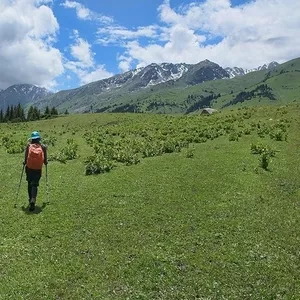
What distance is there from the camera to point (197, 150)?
41500 mm

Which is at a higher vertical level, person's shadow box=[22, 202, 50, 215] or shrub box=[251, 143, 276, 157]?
shrub box=[251, 143, 276, 157]

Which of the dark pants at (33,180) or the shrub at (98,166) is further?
the shrub at (98,166)

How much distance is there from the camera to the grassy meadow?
1486cm

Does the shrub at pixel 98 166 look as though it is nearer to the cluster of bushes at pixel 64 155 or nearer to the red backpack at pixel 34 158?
the cluster of bushes at pixel 64 155

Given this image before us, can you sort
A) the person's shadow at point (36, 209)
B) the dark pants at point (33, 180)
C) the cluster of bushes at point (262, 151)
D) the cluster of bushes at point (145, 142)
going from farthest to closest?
the cluster of bushes at point (145, 142)
the cluster of bushes at point (262, 151)
the dark pants at point (33, 180)
the person's shadow at point (36, 209)

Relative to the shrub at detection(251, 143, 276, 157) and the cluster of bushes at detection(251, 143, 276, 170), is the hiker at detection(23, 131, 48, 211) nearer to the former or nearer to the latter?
the cluster of bushes at detection(251, 143, 276, 170)

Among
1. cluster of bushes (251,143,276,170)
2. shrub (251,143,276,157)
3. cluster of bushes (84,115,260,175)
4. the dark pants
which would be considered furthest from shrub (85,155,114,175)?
shrub (251,143,276,157)

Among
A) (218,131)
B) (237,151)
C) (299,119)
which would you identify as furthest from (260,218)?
(299,119)

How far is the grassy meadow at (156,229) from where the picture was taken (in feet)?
48.8

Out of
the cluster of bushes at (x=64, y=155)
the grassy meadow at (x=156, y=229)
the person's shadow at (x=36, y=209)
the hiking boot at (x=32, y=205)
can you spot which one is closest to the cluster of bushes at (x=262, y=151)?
the grassy meadow at (x=156, y=229)

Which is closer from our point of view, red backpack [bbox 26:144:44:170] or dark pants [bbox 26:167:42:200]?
red backpack [bbox 26:144:44:170]

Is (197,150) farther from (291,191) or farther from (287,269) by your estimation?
(287,269)

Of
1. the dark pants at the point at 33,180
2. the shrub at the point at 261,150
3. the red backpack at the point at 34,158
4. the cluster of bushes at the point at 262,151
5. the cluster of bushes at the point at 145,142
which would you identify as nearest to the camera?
the red backpack at the point at 34,158

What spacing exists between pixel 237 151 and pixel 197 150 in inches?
169
